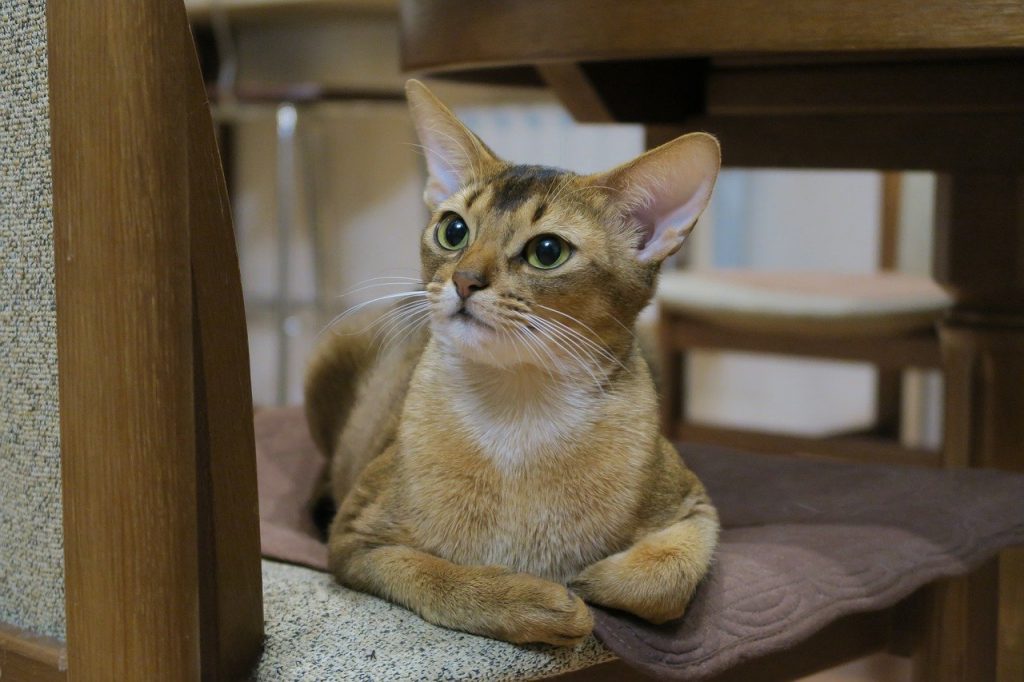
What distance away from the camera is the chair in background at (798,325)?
2279 mm

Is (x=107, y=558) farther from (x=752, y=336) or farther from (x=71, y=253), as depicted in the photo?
(x=752, y=336)

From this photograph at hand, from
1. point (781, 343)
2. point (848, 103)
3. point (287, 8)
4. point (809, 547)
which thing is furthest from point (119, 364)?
point (287, 8)

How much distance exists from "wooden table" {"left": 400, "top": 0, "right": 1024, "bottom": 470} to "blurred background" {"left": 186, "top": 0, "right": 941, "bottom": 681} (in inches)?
67.9

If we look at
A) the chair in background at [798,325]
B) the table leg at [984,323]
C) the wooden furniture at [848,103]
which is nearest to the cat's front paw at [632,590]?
the wooden furniture at [848,103]

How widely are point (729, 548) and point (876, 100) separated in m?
0.62

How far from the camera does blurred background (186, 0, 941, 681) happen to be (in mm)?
3447

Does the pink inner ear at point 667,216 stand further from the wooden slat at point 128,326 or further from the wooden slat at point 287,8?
the wooden slat at point 287,8

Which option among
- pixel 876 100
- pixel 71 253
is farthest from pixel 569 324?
pixel 876 100

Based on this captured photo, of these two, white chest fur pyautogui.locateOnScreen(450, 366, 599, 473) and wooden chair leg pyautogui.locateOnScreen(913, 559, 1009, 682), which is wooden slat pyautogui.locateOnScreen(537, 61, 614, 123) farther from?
wooden chair leg pyautogui.locateOnScreen(913, 559, 1009, 682)

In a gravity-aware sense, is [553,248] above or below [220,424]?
above

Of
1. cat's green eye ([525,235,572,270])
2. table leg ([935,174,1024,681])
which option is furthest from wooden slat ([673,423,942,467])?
cat's green eye ([525,235,572,270])

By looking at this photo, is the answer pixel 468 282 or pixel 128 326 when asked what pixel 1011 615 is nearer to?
pixel 468 282

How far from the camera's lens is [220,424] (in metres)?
0.83

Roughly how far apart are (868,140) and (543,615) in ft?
2.82
